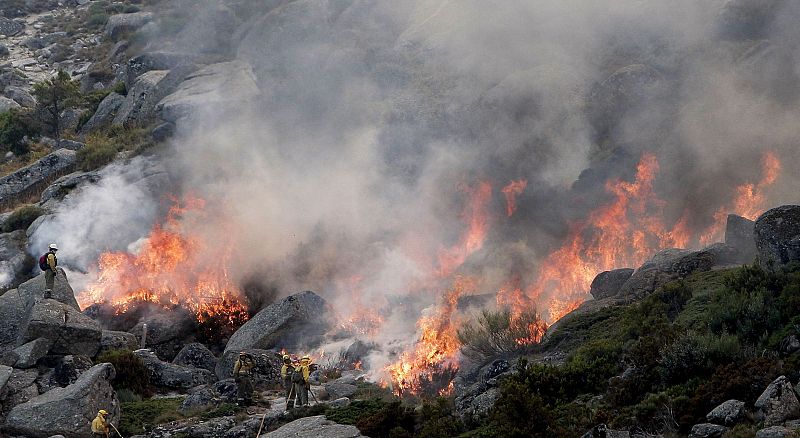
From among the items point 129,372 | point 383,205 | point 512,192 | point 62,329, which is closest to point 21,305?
point 62,329

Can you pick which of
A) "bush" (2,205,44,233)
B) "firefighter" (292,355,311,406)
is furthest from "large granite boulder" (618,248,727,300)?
"bush" (2,205,44,233)

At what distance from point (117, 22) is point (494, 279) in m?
42.4

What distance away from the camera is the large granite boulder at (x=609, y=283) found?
895 inches

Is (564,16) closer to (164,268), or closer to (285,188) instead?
(285,188)

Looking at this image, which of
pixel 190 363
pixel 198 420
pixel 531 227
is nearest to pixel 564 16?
pixel 531 227

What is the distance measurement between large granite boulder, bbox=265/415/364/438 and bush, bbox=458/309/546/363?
223 inches

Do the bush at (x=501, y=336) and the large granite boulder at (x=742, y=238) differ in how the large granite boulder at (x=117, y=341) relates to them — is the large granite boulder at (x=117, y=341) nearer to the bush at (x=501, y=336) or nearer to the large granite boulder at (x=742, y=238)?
the bush at (x=501, y=336)

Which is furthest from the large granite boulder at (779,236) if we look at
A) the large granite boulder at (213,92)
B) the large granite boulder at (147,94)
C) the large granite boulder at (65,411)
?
the large granite boulder at (147,94)

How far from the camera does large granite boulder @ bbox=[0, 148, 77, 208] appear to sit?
36.7 metres

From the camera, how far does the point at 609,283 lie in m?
23.1

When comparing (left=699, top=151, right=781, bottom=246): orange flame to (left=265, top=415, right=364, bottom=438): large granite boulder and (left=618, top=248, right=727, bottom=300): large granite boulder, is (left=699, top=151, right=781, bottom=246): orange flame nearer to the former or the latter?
(left=618, top=248, right=727, bottom=300): large granite boulder

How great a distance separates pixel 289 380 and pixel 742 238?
14306mm

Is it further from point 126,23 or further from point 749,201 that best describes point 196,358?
point 126,23

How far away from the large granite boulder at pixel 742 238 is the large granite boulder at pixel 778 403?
11569 millimetres
